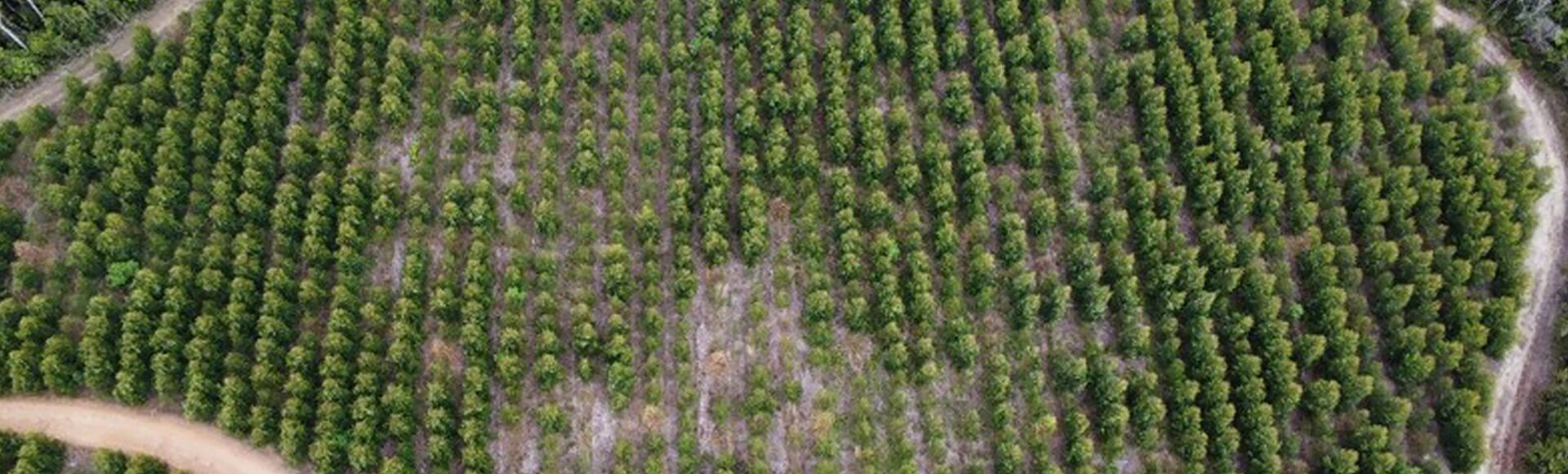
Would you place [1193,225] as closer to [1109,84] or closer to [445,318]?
[1109,84]

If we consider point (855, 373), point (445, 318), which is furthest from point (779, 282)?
point (445, 318)

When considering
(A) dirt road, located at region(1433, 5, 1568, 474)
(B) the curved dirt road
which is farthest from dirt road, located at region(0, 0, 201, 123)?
(A) dirt road, located at region(1433, 5, 1568, 474)

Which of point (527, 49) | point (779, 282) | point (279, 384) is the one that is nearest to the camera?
point (279, 384)

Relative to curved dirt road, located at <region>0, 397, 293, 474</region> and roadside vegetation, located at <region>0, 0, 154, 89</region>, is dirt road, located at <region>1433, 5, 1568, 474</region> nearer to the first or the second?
curved dirt road, located at <region>0, 397, 293, 474</region>

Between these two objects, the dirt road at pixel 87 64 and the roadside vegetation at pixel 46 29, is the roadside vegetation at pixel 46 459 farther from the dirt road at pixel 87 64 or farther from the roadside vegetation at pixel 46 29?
the roadside vegetation at pixel 46 29

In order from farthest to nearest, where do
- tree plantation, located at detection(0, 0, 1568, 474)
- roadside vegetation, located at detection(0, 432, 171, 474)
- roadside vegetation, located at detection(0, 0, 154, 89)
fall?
roadside vegetation, located at detection(0, 0, 154, 89) < tree plantation, located at detection(0, 0, 1568, 474) < roadside vegetation, located at detection(0, 432, 171, 474)

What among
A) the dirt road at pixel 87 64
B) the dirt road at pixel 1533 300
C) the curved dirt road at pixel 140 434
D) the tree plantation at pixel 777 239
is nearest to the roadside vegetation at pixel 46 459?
the tree plantation at pixel 777 239
